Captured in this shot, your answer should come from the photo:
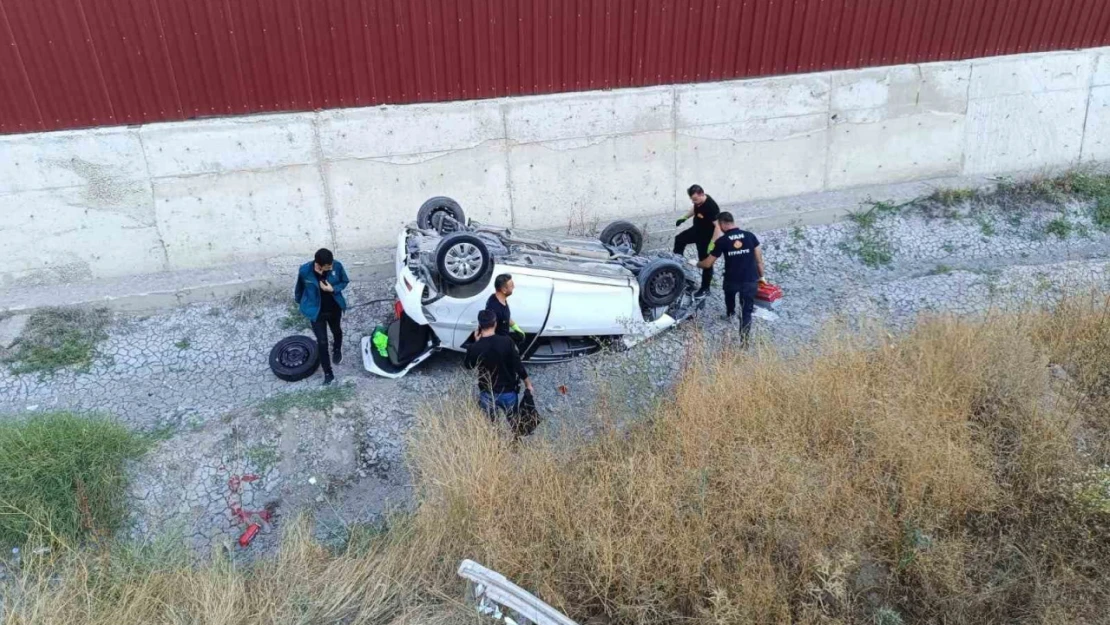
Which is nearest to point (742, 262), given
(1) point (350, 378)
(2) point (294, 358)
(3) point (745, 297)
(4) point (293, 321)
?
(3) point (745, 297)

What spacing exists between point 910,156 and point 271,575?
33.1 ft

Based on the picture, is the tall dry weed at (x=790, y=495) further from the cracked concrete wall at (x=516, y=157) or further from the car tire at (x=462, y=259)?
the cracked concrete wall at (x=516, y=157)

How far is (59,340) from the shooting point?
759 centimetres

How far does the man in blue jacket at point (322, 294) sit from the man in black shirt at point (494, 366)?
5.26 ft

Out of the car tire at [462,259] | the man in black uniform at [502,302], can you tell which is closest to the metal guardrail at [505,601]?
the man in black uniform at [502,302]

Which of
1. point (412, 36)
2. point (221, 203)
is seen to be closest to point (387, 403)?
point (221, 203)

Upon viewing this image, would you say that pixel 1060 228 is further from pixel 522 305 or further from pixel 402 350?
pixel 402 350

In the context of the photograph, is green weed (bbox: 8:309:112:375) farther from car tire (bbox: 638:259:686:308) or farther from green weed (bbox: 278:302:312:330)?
car tire (bbox: 638:259:686:308)

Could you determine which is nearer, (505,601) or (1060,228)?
(505,601)

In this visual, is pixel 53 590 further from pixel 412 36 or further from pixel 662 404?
pixel 412 36

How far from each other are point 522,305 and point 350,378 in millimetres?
1854

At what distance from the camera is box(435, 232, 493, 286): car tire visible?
6367 mm

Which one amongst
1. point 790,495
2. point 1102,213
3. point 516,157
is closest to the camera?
point 790,495

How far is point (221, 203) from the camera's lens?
8305mm
